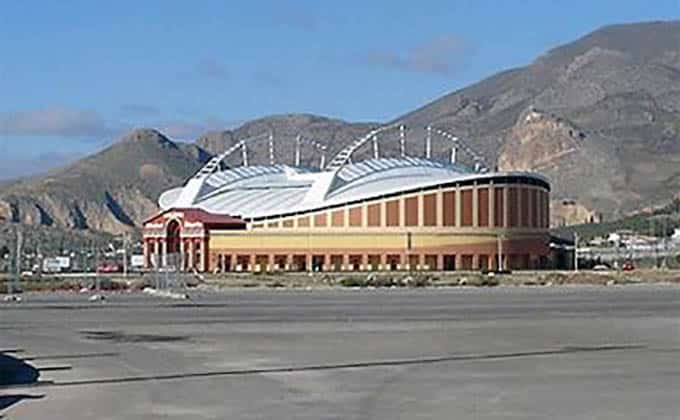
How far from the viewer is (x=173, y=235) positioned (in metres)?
153

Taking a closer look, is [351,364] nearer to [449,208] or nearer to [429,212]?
[429,212]

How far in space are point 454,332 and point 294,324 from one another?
23.8 feet

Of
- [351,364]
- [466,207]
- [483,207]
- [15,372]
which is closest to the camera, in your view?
[15,372]

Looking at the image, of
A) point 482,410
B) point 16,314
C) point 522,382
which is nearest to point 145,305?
point 16,314

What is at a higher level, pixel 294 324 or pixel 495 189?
pixel 495 189

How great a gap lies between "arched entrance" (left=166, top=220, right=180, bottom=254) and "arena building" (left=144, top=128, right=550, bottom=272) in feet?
0.36

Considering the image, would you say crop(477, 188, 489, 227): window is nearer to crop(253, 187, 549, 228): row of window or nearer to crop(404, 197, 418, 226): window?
crop(253, 187, 549, 228): row of window

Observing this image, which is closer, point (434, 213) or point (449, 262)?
point (449, 262)

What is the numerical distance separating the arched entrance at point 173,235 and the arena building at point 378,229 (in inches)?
4.3

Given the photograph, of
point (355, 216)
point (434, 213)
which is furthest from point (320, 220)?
point (434, 213)

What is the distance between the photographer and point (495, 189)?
149m

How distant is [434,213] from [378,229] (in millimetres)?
6218

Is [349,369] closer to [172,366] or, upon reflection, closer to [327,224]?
[172,366]

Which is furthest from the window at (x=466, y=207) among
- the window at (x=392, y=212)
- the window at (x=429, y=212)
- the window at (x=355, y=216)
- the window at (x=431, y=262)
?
the window at (x=355, y=216)
